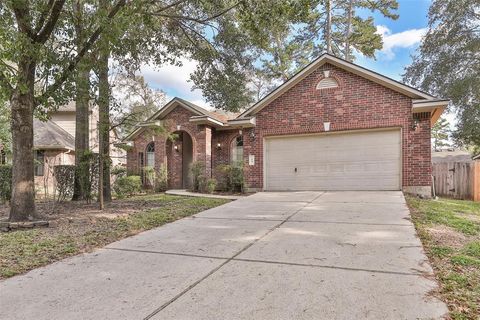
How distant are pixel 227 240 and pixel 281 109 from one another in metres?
8.34

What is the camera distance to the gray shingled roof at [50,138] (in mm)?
18397

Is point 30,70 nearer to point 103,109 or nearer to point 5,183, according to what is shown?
point 103,109

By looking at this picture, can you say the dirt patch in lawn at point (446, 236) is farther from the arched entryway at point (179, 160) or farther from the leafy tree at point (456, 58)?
the leafy tree at point (456, 58)

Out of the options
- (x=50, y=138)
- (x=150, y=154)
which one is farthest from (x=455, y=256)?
(x=50, y=138)

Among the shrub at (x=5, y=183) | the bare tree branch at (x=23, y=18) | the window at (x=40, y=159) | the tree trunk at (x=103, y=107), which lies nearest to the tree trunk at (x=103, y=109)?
the tree trunk at (x=103, y=107)

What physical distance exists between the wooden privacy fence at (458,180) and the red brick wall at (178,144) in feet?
35.6

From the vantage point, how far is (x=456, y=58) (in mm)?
18859

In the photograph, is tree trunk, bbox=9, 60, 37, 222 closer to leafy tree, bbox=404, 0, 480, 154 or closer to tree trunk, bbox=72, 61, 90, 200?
tree trunk, bbox=72, 61, 90, 200

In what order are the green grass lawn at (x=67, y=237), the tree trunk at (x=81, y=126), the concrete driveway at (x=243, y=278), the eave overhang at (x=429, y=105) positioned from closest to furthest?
the concrete driveway at (x=243, y=278) < the green grass lawn at (x=67, y=237) < the tree trunk at (x=81, y=126) < the eave overhang at (x=429, y=105)

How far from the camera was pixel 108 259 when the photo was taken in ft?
14.4

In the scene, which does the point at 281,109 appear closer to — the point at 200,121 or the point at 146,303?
the point at 200,121

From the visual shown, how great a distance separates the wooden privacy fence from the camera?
13688mm

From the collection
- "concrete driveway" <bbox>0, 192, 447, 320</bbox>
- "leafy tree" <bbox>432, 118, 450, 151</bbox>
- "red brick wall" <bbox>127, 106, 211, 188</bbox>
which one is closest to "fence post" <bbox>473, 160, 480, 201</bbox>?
"concrete driveway" <bbox>0, 192, 447, 320</bbox>

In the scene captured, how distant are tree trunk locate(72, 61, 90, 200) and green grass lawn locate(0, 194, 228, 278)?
7.11ft
